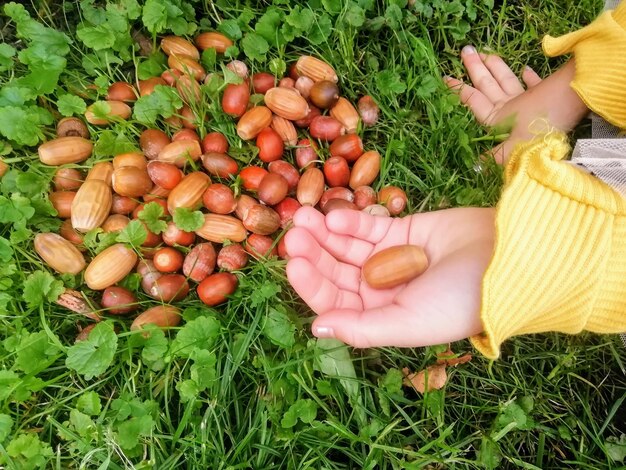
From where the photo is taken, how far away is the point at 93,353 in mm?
2057

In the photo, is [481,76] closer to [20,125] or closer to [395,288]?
[395,288]

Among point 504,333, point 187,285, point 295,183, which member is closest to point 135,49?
point 295,183

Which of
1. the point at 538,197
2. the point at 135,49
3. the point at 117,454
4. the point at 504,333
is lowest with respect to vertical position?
the point at 117,454

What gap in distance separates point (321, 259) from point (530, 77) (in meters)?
1.62

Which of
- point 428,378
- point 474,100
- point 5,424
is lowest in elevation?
point 428,378

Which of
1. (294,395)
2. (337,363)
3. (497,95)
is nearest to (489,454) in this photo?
(337,363)

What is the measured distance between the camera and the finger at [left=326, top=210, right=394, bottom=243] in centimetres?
214

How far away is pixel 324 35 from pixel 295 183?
2.43ft

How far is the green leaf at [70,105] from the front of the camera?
2500 millimetres

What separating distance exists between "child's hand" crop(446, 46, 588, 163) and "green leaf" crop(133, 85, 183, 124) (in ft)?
4.33

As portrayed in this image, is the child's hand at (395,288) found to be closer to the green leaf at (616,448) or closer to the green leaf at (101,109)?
the green leaf at (616,448)

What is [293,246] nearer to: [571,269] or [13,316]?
[571,269]

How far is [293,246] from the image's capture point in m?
2.01

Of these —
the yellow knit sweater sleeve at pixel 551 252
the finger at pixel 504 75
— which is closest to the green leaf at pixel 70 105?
the yellow knit sweater sleeve at pixel 551 252
